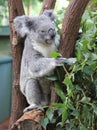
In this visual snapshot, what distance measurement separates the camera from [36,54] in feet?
6.15

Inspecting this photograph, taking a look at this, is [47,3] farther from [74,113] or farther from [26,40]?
[74,113]

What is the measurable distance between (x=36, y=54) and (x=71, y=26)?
461 mm

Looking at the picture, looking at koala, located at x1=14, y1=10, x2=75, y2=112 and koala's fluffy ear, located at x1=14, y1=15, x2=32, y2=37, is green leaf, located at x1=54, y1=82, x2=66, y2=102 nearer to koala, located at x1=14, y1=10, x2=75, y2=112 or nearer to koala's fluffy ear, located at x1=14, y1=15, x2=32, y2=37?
koala, located at x1=14, y1=10, x2=75, y2=112

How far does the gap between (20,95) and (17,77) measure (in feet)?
0.41

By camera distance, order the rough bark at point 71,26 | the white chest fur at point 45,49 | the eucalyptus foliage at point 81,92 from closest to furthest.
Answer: the eucalyptus foliage at point 81,92, the rough bark at point 71,26, the white chest fur at point 45,49

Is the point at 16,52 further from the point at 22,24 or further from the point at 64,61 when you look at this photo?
the point at 64,61

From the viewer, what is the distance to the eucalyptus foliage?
1.30m

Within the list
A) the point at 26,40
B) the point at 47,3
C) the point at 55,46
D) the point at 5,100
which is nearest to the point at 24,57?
the point at 26,40

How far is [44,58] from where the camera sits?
70.5 inches

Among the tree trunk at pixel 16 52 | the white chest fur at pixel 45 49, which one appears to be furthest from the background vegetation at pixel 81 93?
the tree trunk at pixel 16 52

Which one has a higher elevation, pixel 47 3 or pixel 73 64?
pixel 47 3

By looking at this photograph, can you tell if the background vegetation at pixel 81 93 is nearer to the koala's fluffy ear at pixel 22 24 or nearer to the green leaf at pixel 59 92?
the green leaf at pixel 59 92

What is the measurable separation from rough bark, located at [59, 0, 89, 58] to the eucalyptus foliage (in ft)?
0.19

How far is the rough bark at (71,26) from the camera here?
1.45 metres
